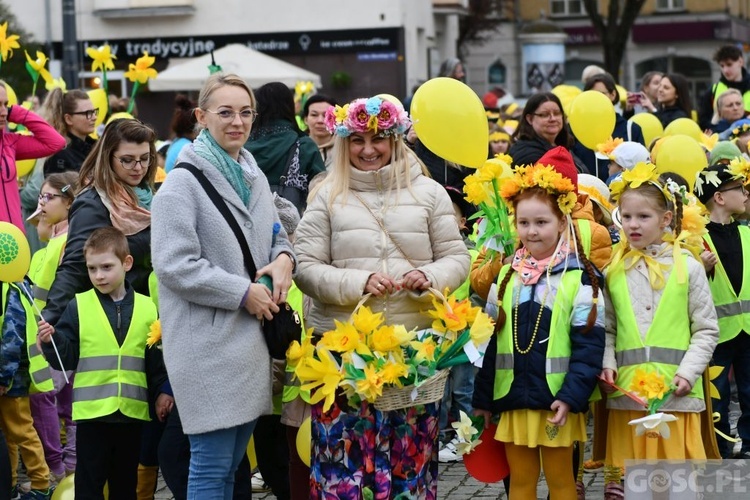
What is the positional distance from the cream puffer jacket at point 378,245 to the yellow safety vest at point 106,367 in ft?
3.08

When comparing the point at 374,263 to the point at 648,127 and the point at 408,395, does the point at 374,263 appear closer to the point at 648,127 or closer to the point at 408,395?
the point at 408,395

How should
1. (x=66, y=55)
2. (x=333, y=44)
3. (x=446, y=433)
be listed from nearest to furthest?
(x=446, y=433) < (x=66, y=55) < (x=333, y=44)

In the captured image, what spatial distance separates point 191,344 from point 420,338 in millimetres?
985

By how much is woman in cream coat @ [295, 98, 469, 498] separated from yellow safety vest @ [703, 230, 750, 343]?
2619mm

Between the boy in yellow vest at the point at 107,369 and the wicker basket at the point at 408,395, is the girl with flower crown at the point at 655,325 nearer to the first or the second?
the wicker basket at the point at 408,395

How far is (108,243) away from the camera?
6.00 metres

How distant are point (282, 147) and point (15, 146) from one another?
1877 mm

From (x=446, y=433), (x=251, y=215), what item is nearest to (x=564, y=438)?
(x=251, y=215)

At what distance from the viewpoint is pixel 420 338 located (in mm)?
5430

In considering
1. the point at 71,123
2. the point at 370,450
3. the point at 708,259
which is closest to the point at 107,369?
the point at 370,450

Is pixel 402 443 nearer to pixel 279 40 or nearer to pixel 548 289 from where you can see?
pixel 548 289

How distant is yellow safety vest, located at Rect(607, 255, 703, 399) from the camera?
5828mm

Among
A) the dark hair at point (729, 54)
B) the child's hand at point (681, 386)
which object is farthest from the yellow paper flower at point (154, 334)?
the dark hair at point (729, 54)

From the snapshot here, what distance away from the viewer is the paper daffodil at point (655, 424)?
552 cm
